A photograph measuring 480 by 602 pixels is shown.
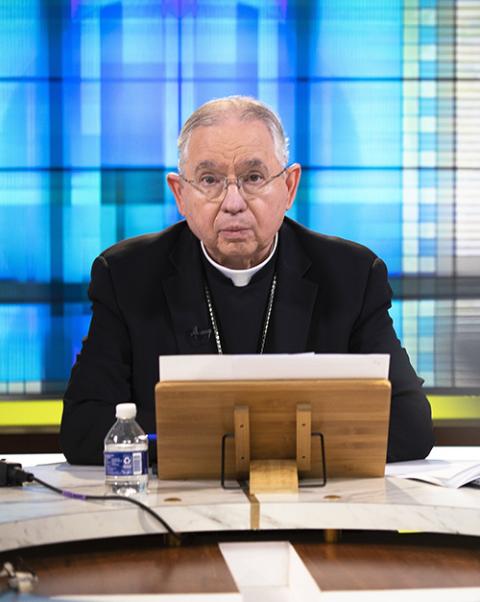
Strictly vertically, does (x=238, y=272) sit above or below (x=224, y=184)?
below

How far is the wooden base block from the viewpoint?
1.98 metres

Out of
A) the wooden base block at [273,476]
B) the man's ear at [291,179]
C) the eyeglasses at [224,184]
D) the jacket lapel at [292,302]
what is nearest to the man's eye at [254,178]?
the eyeglasses at [224,184]

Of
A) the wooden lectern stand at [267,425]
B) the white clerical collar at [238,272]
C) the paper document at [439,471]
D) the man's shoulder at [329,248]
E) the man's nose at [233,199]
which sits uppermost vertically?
the man's nose at [233,199]

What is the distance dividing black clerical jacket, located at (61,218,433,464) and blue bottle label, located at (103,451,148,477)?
478 millimetres

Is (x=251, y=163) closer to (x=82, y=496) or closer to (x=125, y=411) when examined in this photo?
(x=125, y=411)

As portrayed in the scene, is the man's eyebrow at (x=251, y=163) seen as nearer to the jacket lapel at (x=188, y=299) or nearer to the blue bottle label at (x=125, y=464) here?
the jacket lapel at (x=188, y=299)

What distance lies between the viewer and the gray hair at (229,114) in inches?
105

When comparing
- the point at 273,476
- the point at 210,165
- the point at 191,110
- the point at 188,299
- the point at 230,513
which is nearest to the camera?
the point at 230,513

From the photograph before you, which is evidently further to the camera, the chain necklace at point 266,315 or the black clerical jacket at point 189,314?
the chain necklace at point 266,315

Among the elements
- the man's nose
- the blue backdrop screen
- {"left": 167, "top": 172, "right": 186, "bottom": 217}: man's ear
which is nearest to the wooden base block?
the man's nose

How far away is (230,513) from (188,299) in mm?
956

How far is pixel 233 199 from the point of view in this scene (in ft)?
8.71

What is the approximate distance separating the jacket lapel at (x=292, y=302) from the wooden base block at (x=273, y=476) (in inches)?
28.5

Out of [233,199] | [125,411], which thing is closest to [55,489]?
[125,411]
